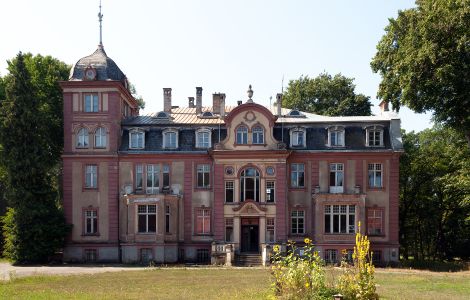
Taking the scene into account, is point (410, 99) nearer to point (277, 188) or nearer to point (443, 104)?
point (443, 104)

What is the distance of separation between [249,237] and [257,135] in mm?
7372

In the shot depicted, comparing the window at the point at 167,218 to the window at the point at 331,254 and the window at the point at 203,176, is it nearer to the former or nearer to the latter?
the window at the point at 203,176

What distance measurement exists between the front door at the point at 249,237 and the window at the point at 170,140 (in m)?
7.80

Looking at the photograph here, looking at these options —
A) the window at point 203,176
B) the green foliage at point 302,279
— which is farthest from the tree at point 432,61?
the green foliage at point 302,279

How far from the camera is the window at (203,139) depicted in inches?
1722

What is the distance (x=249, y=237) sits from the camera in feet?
140

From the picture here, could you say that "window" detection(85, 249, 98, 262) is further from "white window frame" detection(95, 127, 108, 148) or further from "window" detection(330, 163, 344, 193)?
"window" detection(330, 163, 344, 193)

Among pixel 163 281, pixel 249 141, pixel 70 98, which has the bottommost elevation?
pixel 163 281

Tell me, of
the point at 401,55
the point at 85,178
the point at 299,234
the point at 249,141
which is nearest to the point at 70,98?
the point at 85,178

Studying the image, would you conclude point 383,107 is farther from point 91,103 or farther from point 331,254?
point 91,103

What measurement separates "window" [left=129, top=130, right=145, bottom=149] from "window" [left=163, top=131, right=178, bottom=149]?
164cm

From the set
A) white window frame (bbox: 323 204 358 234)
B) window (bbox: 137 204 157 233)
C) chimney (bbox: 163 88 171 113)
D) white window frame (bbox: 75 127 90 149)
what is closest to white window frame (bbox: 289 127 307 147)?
white window frame (bbox: 323 204 358 234)

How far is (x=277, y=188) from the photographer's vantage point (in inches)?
1656

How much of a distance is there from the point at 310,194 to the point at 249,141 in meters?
5.86
